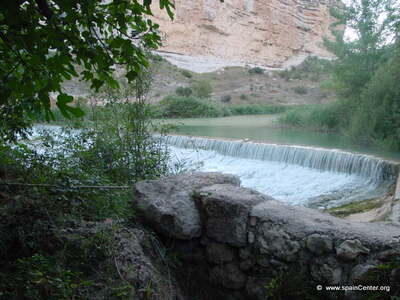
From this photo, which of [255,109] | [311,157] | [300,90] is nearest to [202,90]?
[255,109]

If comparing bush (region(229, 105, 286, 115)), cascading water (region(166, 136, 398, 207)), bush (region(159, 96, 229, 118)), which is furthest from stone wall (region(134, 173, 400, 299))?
bush (region(229, 105, 286, 115))

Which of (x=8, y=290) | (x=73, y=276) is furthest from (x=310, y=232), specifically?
(x=8, y=290)

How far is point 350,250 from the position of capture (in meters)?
2.91

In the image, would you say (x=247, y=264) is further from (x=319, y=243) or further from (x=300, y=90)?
(x=300, y=90)

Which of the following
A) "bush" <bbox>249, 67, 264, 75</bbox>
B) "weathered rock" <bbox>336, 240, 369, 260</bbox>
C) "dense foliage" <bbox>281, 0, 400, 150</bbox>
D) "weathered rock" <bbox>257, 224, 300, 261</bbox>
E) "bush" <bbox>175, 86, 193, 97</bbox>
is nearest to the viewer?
"weathered rock" <bbox>336, 240, 369, 260</bbox>

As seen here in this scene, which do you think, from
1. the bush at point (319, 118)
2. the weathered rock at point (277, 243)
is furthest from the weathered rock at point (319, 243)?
the bush at point (319, 118)

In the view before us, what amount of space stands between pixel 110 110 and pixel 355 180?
558 cm

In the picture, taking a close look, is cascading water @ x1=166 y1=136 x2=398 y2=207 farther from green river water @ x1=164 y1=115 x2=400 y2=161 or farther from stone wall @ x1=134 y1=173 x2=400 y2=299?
stone wall @ x1=134 y1=173 x2=400 y2=299

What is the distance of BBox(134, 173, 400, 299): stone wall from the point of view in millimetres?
2920

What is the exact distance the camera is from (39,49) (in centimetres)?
177

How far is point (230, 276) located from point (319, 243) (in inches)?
35.9

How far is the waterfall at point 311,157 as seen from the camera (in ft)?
26.8

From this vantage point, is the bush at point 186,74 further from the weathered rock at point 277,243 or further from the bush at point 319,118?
the weathered rock at point 277,243

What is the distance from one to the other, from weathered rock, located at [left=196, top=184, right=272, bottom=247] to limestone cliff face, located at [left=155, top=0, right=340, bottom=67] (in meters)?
29.0
